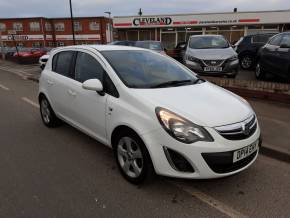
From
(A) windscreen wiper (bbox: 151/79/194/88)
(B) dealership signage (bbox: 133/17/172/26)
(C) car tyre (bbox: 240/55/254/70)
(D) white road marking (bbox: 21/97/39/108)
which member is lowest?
(D) white road marking (bbox: 21/97/39/108)

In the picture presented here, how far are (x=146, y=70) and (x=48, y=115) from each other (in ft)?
8.20

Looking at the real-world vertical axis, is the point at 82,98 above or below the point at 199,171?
above

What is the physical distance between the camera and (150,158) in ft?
10.6

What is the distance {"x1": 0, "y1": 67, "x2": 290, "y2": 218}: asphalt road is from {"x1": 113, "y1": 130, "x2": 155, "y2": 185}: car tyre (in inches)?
4.9

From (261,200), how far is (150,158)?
1.28 meters

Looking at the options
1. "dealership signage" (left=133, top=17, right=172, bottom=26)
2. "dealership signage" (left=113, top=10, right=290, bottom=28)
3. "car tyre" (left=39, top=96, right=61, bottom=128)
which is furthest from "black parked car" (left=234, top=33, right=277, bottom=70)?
"dealership signage" (left=133, top=17, right=172, bottom=26)

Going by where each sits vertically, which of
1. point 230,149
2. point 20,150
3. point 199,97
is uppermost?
point 199,97

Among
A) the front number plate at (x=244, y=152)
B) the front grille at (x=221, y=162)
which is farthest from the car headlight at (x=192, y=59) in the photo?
the front grille at (x=221, y=162)

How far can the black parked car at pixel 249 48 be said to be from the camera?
12758 millimetres

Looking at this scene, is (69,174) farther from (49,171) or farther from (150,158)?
(150,158)

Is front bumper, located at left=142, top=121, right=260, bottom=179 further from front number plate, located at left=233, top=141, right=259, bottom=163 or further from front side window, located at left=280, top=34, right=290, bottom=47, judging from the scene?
front side window, located at left=280, top=34, right=290, bottom=47

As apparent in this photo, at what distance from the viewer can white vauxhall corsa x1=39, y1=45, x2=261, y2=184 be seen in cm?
307

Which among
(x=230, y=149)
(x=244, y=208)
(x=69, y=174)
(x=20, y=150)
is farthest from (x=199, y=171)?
(x=20, y=150)

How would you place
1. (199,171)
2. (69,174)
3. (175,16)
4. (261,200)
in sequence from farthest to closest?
(175,16) → (69,174) → (261,200) → (199,171)
